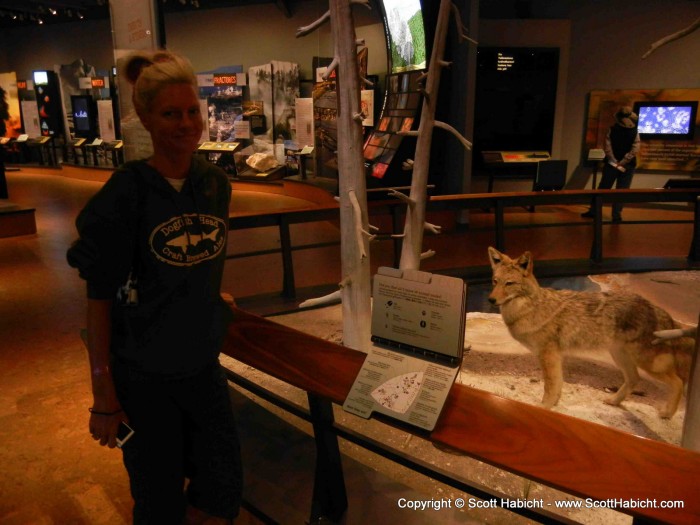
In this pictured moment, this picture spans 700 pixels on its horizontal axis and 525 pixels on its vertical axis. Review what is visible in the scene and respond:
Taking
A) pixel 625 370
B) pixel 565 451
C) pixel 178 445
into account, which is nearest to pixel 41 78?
pixel 178 445

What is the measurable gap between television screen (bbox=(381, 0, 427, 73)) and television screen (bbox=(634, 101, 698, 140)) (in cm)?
419

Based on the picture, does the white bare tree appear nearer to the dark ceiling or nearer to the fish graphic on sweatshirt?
the fish graphic on sweatshirt

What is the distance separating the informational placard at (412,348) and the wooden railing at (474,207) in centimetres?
295

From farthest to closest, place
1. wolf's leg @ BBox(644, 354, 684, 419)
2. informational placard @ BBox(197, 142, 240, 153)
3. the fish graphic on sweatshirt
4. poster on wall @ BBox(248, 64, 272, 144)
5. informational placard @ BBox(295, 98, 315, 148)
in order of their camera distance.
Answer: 1. informational placard @ BBox(197, 142, 240, 153)
2. poster on wall @ BBox(248, 64, 272, 144)
3. informational placard @ BBox(295, 98, 315, 148)
4. wolf's leg @ BBox(644, 354, 684, 419)
5. the fish graphic on sweatshirt

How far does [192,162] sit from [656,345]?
7.23ft

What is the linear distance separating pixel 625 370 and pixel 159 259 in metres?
2.36

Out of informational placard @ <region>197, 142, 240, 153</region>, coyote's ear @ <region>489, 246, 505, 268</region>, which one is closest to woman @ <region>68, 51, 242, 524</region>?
coyote's ear @ <region>489, 246, 505, 268</region>

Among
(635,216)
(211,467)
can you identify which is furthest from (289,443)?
(635,216)

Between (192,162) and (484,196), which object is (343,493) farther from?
(484,196)

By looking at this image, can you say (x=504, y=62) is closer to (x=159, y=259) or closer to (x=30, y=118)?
(x=159, y=259)

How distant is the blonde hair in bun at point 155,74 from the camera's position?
1284 mm

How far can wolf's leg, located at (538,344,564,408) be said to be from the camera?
8.50 feet

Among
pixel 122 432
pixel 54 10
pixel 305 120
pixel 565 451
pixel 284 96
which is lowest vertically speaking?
pixel 122 432

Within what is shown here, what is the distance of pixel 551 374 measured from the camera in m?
2.60
